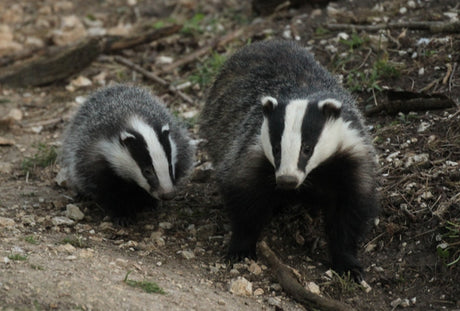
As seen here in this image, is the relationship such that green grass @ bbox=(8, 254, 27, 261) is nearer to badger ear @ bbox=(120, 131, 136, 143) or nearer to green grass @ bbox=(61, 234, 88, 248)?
green grass @ bbox=(61, 234, 88, 248)

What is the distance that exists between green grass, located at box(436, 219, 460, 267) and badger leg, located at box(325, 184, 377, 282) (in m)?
0.53

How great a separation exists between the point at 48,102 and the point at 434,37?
15.3 ft

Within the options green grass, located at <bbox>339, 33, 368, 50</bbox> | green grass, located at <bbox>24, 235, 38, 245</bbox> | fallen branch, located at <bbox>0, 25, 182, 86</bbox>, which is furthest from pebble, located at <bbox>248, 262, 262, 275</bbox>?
fallen branch, located at <bbox>0, 25, 182, 86</bbox>

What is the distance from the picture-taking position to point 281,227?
5809 mm

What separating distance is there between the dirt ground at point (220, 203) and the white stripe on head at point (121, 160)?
0.43m

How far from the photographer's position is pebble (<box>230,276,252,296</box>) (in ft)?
16.0

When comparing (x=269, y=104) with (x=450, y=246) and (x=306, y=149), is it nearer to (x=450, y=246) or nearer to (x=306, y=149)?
(x=306, y=149)

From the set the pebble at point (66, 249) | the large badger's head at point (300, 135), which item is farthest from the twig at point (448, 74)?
the pebble at point (66, 249)

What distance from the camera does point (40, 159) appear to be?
7.38 m

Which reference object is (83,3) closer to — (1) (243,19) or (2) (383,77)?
(1) (243,19)

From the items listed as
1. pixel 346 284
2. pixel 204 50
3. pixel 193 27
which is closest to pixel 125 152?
pixel 346 284

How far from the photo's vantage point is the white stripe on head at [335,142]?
15.6ft

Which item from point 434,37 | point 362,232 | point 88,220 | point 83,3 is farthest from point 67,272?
point 83,3

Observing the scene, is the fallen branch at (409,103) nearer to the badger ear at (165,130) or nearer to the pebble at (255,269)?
the badger ear at (165,130)
